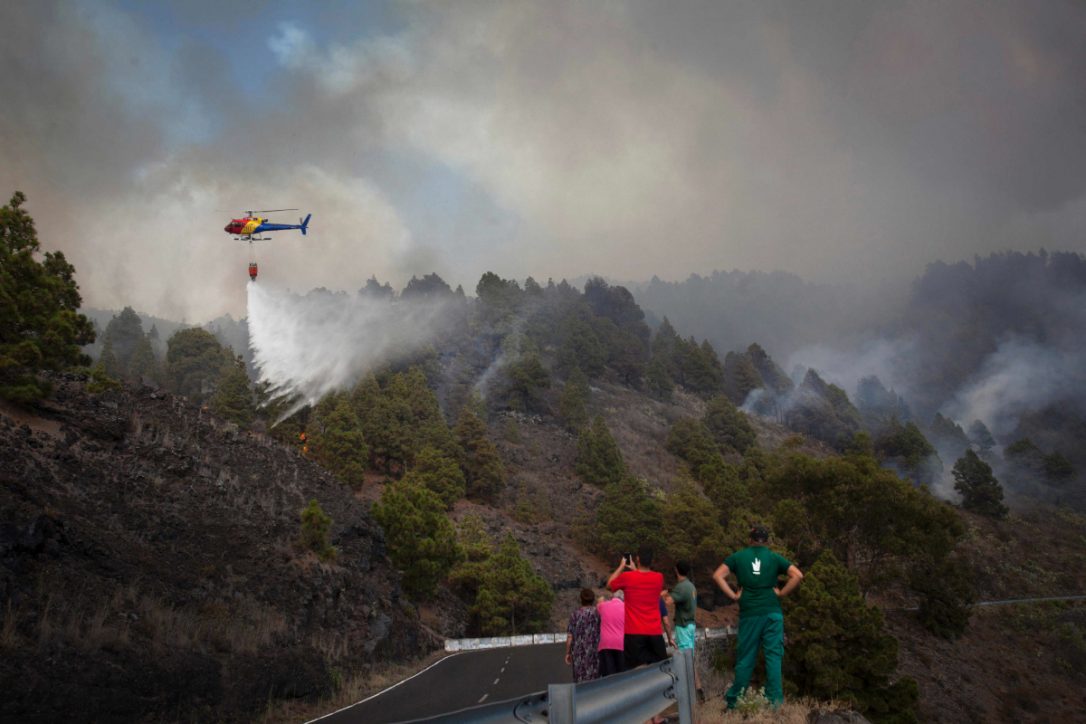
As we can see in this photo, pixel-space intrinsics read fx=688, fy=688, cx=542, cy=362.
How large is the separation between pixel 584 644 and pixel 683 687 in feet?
10.5

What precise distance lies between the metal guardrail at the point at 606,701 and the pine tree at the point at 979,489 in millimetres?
105350

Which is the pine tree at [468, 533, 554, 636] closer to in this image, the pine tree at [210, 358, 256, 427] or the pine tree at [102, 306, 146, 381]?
the pine tree at [210, 358, 256, 427]

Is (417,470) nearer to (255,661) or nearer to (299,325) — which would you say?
(255,661)

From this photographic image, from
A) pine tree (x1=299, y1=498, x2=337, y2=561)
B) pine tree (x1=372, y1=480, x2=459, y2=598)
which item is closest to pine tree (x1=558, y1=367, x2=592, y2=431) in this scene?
pine tree (x1=372, y1=480, x2=459, y2=598)

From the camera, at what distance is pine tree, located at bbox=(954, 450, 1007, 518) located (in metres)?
92.6

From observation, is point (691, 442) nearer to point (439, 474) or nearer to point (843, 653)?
point (439, 474)

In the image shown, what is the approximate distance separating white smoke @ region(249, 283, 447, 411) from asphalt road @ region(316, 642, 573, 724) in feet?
162

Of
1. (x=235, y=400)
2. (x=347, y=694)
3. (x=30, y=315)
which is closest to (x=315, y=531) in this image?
(x=347, y=694)

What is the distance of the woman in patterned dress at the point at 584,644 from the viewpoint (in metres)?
9.01

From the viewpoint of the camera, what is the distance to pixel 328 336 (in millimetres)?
107625

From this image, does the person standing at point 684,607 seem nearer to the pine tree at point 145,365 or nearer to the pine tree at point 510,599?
the pine tree at point 510,599

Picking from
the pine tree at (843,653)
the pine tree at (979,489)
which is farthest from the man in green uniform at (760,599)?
the pine tree at (979,489)

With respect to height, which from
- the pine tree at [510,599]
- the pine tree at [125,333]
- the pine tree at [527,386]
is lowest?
the pine tree at [510,599]

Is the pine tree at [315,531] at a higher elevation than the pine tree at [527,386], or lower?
lower
